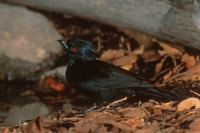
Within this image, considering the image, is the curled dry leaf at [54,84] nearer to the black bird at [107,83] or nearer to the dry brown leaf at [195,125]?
the black bird at [107,83]

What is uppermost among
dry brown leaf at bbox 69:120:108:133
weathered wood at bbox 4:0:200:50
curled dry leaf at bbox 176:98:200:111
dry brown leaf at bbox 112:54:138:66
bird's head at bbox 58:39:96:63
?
weathered wood at bbox 4:0:200:50

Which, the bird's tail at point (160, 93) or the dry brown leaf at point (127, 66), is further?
the dry brown leaf at point (127, 66)

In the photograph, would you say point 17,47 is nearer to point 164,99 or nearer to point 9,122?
point 9,122

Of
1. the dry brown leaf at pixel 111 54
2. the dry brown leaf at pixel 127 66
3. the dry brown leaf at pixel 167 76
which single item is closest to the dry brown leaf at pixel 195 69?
the dry brown leaf at pixel 167 76

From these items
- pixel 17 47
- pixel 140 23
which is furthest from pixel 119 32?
pixel 17 47

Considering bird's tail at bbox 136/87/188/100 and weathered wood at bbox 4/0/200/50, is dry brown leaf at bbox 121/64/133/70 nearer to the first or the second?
weathered wood at bbox 4/0/200/50

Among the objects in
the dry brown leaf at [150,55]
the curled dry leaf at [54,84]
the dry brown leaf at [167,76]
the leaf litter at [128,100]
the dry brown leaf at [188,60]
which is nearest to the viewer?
the leaf litter at [128,100]

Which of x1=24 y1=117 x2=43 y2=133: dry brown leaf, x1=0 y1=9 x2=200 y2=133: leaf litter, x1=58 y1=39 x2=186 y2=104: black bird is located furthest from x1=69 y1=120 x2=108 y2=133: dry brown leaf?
x1=58 y1=39 x2=186 y2=104: black bird
